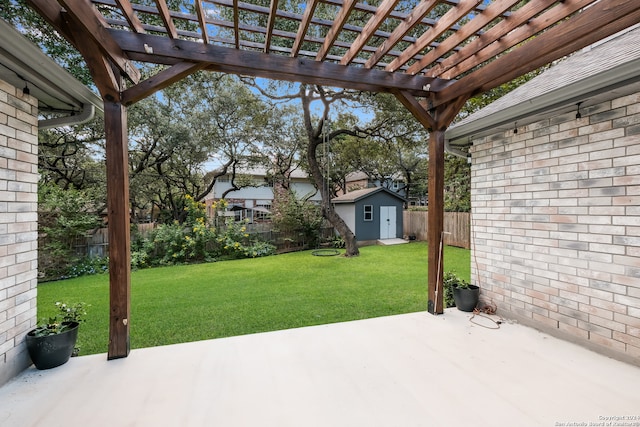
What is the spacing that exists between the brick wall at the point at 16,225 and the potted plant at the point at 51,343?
0.28ft

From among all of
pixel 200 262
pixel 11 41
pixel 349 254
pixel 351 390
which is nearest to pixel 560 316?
pixel 351 390

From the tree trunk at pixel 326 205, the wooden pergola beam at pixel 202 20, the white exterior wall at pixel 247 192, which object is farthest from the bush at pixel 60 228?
the white exterior wall at pixel 247 192

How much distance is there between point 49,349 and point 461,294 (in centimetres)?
431

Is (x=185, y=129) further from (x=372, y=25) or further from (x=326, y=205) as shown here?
(x=372, y=25)

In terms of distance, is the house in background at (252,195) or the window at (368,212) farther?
the house in background at (252,195)

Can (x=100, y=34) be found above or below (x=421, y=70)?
below

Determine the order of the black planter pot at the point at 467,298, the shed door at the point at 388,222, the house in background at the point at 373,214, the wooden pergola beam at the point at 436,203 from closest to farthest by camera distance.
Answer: the wooden pergola beam at the point at 436,203 → the black planter pot at the point at 467,298 → the house in background at the point at 373,214 → the shed door at the point at 388,222

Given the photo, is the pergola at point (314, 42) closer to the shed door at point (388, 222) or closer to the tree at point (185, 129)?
the tree at point (185, 129)

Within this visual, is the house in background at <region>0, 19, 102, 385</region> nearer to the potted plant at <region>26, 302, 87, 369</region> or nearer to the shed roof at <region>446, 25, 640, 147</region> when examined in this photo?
the potted plant at <region>26, 302, 87, 369</region>

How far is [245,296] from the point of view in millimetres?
5090

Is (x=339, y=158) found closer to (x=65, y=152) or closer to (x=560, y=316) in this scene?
(x=65, y=152)

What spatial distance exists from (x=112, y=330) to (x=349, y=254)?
747 cm

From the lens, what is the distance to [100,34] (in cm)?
205

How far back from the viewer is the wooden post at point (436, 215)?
11.4ft
